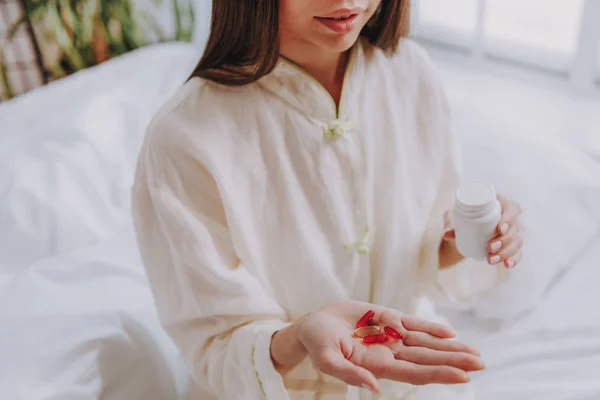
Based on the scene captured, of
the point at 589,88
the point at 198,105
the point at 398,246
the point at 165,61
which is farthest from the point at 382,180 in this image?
the point at 165,61

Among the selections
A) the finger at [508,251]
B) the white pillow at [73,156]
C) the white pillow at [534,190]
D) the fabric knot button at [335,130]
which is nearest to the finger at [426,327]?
the finger at [508,251]

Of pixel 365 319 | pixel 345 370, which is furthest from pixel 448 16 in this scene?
pixel 345 370

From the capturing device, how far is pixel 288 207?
34.3 inches

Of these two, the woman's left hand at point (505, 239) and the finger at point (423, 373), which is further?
the woman's left hand at point (505, 239)

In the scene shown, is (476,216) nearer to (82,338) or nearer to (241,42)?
(241,42)

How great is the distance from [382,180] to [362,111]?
0.32 ft

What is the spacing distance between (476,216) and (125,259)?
726 mm

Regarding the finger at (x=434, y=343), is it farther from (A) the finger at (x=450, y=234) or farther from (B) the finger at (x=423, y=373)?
(A) the finger at (x=450, y=234)

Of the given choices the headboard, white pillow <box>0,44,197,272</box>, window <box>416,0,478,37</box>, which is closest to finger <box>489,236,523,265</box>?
white pillow <box>0,44,197,272</box>

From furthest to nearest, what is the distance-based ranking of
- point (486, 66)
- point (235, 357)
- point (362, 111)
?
point (486, 66), point (362, 111), point (235, 357)

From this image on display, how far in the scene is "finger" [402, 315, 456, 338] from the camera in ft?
2.38

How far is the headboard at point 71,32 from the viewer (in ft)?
6.28

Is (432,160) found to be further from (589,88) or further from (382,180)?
(589,88)

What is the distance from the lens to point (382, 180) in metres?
0.94
